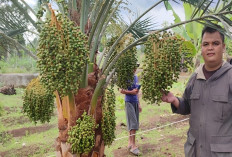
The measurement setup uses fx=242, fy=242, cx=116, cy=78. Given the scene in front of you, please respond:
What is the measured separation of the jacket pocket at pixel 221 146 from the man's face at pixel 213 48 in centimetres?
66

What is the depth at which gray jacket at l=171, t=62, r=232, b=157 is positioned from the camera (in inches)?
80.6

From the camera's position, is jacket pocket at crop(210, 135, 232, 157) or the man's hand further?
the man's hand

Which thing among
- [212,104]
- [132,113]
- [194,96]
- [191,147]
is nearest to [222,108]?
[212,104]

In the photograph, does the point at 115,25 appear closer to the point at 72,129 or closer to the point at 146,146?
the point at 72,129

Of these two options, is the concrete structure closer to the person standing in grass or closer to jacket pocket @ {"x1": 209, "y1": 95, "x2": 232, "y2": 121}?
the person standing in grass

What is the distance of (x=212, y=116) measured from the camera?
209 cm

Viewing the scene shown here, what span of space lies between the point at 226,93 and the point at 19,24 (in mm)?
2578

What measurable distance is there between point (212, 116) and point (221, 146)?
25 cm

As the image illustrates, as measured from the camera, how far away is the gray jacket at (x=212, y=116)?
2047 mm

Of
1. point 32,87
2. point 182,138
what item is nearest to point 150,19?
point 32,87

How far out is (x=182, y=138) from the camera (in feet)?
17.9

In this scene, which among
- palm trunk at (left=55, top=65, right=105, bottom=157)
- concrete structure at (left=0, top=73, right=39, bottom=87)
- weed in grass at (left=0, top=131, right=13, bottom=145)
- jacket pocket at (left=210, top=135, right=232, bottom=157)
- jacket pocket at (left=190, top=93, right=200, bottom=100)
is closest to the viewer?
jacket pocket at (left=210, top=135, right=232, bottom=157)

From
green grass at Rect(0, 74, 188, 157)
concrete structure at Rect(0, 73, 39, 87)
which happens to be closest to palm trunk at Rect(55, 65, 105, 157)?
green grass at Rect(0, 74, 188, 157)

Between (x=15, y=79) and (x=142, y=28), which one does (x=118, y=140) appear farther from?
(x=15, y=79)
